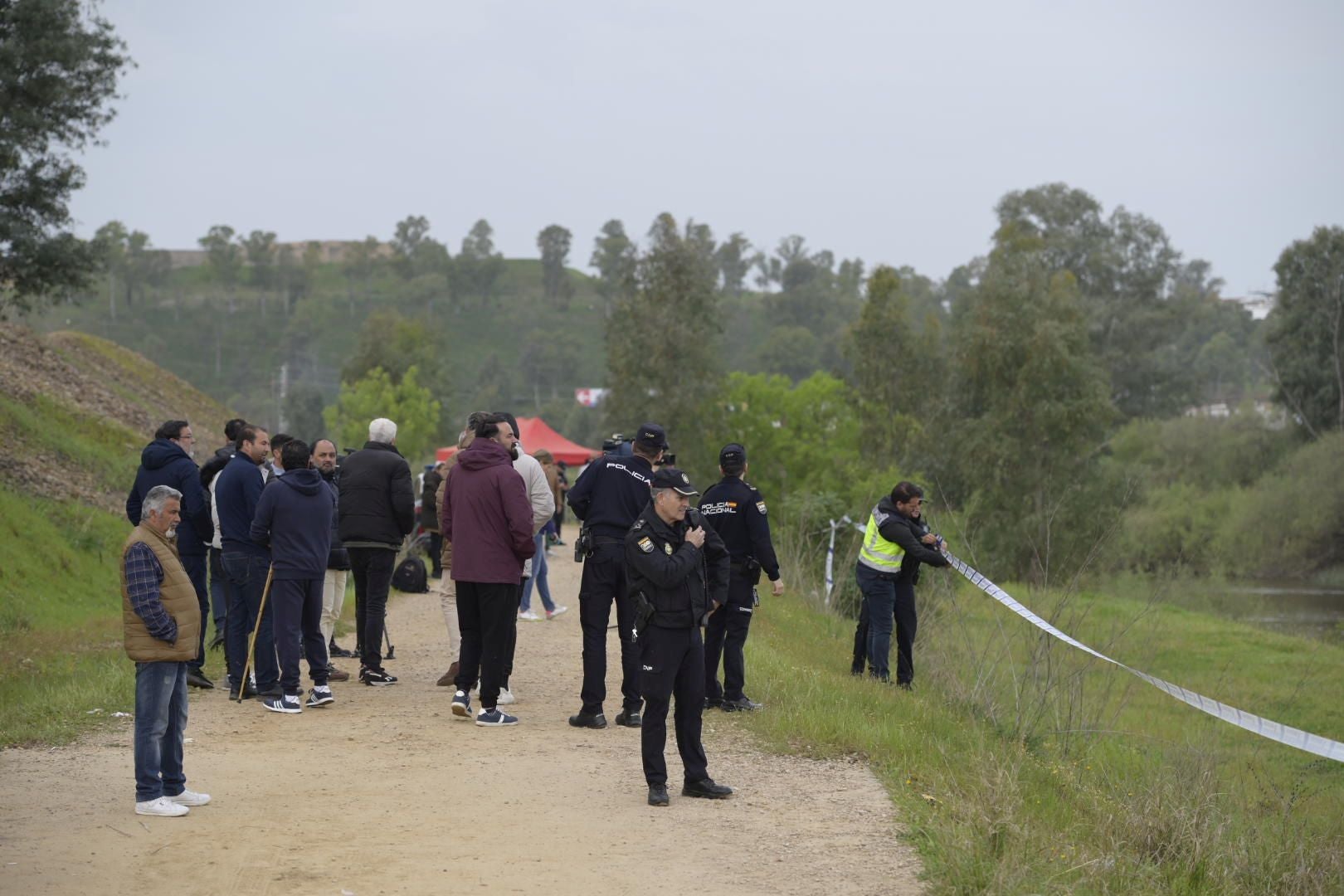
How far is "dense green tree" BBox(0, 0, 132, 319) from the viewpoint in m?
23.9

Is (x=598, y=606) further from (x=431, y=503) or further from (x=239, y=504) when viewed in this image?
(x=431, y=503)

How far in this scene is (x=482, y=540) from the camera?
32.7 ft

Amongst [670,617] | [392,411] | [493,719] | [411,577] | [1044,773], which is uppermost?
[392,411]

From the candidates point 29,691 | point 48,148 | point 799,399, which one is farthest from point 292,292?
point 29,691

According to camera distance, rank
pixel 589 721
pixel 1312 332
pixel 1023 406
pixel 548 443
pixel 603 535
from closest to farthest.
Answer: pixel 603 535 → pixel 589 721 → pixel 548 443 → pixel 1023 406 → pixel 1312 332

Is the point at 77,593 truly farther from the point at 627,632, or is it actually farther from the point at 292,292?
the point at 292,292

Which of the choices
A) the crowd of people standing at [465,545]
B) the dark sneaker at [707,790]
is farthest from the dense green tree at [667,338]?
the dark sneaker at [707,790]

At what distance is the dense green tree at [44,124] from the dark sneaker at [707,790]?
2018 cm

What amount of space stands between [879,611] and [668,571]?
471 centimetres

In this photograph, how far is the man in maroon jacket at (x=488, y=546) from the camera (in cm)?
999

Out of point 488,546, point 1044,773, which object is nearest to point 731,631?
point 488,546

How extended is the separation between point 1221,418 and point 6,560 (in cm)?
5752

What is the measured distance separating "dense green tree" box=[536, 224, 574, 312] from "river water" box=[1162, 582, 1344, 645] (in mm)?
145762

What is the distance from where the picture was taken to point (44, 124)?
80.3 feet
